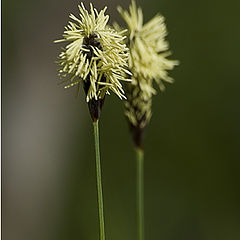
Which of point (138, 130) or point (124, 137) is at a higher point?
point (124, 137)

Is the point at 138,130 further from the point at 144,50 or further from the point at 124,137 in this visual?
the point at 124,137

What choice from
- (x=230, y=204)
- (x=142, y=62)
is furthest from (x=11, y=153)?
(x=142, y=62)

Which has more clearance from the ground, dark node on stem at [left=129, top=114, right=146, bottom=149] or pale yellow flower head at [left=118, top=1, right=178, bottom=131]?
pale yellow flower head at [left=118, top=1, right=178, bottom=131]

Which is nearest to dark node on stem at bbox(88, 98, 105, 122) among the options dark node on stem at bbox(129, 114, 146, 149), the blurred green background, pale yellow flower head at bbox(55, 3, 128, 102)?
pale yellow flower head at bbox(55, 3, 128, 102)

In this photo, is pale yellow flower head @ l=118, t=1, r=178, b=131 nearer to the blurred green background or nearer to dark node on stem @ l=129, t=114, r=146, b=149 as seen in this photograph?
dark node on stem @ l=129, t=114, r=146, b=149

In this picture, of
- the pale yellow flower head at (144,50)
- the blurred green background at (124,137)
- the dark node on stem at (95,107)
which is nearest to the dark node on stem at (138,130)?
the pale yellow flower head at (144,50)

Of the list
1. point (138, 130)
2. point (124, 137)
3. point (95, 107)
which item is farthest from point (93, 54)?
point (124, 137)

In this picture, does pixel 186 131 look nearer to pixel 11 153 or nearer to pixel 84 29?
pixel 11 153

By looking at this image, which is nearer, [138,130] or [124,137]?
[138,130]
